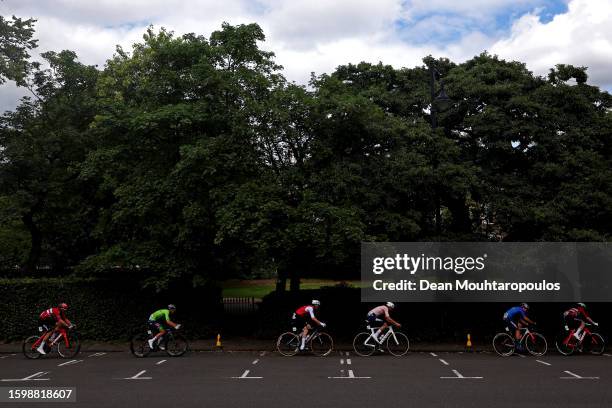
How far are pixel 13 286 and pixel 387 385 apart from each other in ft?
53.5

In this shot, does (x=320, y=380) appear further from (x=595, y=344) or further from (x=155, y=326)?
(x=595, y=344)

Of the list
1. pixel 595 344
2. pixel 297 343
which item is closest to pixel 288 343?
pixel 297 343

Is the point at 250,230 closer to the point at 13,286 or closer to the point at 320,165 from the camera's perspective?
the point at 320,165

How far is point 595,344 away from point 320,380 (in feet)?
34.7

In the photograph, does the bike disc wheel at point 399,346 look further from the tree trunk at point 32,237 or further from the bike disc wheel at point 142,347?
the tree trunk at point 32,237

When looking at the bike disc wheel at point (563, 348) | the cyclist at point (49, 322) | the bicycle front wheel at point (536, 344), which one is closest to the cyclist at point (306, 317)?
the bicycle front wheel at point (536, 344)

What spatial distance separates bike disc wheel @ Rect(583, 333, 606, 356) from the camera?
18047 millimetres

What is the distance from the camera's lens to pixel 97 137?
23.6m

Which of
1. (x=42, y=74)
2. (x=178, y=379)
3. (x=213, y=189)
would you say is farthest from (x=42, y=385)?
(x=42, y=74)

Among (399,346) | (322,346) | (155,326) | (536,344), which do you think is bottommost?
(322,346)

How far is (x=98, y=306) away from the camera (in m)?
21.9

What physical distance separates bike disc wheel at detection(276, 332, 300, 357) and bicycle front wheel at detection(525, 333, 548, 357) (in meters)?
7.44

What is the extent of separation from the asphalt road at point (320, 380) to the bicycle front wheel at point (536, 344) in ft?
2.13

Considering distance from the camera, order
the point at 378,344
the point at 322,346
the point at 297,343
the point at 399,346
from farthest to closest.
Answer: the point at 322,346
the point at 399,346
the point at 297,343
the point at 378,344
